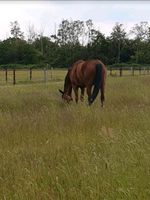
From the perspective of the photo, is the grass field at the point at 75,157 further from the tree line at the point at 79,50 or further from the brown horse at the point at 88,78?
the tree line at the point at 79,50

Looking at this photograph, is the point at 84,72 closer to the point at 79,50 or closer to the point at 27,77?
the point at 27,77

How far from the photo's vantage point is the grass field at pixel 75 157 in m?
3.95

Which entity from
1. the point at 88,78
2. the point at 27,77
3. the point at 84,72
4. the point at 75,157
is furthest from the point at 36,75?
the point at 75,157

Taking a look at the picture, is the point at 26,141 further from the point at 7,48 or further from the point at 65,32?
the point at 65,32

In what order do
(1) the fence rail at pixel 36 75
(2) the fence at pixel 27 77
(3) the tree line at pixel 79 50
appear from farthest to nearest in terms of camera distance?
(3) the tree line at pixel 79 50
(1) the fence rail at pixel 36 75
(2) the fence at pixel 27 77

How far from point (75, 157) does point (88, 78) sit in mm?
8103

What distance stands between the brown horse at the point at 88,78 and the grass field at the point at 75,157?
3.94 meters

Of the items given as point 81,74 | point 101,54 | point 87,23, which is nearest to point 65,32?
point 87,23

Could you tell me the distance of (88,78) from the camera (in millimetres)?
13188

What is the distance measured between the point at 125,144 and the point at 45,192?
162 centimetres

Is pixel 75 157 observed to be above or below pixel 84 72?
below

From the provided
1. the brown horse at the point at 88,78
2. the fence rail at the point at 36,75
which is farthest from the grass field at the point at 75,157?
the fence rail at the point at 36,75

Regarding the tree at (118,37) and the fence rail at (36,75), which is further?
the tree at (118,37)

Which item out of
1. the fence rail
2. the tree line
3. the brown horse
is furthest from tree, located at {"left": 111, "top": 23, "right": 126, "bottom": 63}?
the brown horse
